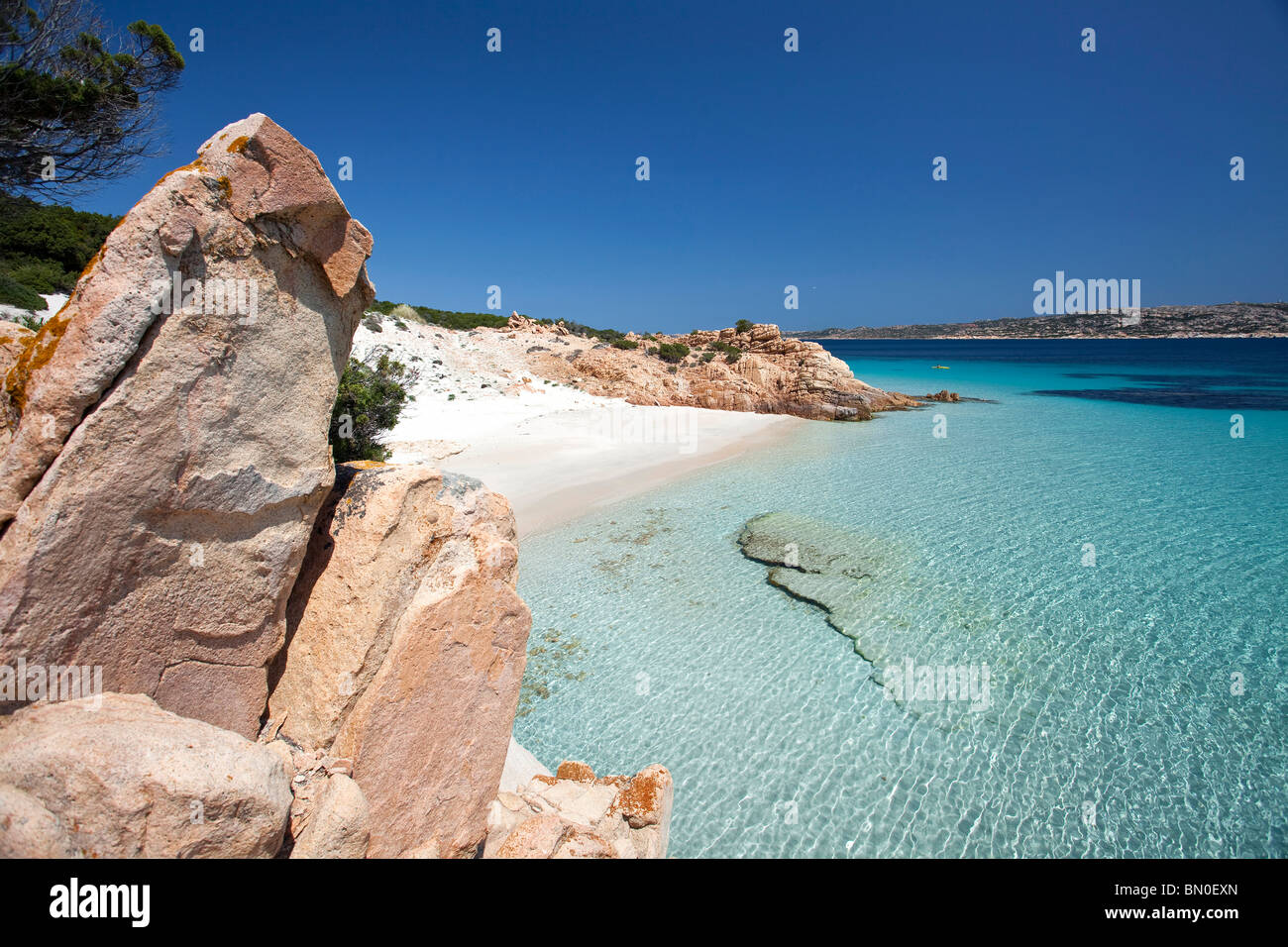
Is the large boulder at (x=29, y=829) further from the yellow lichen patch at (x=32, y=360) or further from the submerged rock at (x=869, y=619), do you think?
the submerged rock at (x=869, y=619)

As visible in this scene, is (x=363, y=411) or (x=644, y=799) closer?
(x=644, y=799)

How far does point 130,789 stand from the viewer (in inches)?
90.6

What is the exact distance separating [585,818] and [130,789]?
9.67 ft

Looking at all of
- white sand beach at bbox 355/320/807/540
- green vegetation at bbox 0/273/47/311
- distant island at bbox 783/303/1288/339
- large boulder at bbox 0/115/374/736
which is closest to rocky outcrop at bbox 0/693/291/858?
large boulder at bbox 0/115/374/736

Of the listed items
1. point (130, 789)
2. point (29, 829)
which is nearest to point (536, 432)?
point (130, 789)

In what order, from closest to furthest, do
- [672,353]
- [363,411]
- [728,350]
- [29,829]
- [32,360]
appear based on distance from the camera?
1. [29,829]
2. [32,360]
3. [363,411]
4. [672,353]
5. [728,350]

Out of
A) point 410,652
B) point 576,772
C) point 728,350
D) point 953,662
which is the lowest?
point 953,662

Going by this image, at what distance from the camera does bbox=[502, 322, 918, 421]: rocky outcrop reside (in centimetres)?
3169

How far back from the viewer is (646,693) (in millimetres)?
7848

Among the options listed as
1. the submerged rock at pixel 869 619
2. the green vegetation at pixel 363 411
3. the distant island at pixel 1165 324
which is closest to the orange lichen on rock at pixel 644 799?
the submerged rock at pixel 869 619

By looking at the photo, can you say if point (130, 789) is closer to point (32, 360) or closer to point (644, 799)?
point (32, 360)

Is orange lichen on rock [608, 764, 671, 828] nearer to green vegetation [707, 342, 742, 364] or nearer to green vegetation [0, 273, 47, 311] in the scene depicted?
green vegetation [0, 273, 47, 311]
